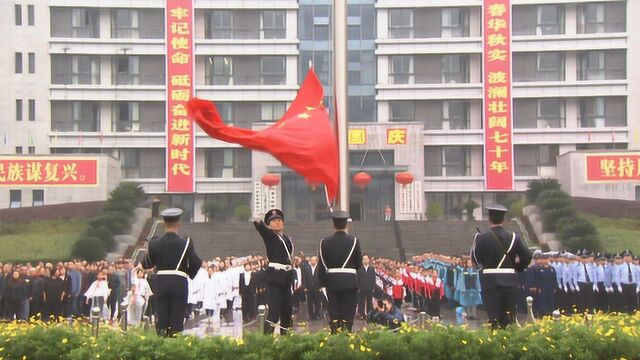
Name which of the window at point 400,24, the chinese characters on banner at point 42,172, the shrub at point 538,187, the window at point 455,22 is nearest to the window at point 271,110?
the window at point 400,24

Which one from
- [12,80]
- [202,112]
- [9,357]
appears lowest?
[9,357]

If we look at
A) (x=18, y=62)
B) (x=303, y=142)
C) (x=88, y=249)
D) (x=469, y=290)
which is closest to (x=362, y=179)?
(x=88, y=249)

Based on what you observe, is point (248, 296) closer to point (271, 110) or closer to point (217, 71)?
point (271, 110)

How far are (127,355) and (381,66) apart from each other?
4251 cm

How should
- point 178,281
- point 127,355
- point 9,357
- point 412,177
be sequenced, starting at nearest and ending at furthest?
point 127,355 < point 9,357 < point 178,281 < point 412,177

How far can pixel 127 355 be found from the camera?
→ 745 centimetres

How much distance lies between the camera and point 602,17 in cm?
4853

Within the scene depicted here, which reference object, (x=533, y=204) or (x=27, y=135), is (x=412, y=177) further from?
(x=27, y=135)

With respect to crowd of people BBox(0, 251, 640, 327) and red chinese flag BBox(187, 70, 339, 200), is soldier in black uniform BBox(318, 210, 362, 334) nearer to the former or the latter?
red chinese flag BBox(187, 70, 339, 200)

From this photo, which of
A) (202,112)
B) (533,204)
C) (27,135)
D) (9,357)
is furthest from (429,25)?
(9,357)

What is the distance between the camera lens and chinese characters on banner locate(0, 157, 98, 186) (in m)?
40.1

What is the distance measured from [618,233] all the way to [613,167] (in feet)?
22.2

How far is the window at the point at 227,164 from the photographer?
49.2 m

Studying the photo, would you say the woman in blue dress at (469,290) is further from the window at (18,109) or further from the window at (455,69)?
the window at (18,109)
